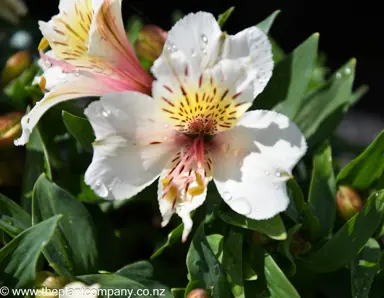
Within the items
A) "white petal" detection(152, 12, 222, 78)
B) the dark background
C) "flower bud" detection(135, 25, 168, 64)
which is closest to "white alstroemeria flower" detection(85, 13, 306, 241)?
"white petal" detection(152, 12, 222, 78)

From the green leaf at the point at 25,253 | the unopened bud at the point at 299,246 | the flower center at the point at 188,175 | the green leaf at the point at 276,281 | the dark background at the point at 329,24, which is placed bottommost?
the dark background at the point at 329,24

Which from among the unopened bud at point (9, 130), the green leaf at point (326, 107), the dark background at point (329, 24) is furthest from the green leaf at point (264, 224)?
the dark background at point (329, 24)

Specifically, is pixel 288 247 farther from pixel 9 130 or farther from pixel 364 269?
pixel 9 130

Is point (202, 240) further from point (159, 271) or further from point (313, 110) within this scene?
point (313, 110)

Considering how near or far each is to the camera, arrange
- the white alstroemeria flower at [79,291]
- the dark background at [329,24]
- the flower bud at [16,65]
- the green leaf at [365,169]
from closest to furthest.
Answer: the white alstroemeria flower at [79,291] → the green leaf at [365,169] → the flower bud at [16,65] → the dark background at [329,24]

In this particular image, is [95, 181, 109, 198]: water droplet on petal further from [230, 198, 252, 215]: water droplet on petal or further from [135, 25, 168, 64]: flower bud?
[135, 25, 168, 64]: flower bud

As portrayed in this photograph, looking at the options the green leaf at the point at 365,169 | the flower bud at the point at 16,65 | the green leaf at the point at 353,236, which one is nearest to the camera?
the green leaf at the point at 353,236

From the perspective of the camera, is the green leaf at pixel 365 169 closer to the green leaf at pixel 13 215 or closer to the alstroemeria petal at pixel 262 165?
the alstroemeria petal at pixel 262 165
